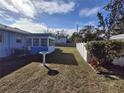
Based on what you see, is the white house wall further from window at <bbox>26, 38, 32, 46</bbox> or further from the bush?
the bush

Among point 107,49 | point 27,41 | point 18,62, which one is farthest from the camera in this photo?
point 27,41

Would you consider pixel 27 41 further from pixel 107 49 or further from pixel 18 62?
pixel 107 49

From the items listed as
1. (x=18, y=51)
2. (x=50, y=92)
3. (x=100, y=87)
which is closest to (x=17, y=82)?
(x=50, y=92)

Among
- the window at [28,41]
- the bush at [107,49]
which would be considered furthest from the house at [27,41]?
Result: the bush at [107,49]

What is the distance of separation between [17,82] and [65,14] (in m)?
22.2

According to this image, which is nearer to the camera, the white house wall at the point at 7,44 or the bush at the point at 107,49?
the bush at the point at 107,49

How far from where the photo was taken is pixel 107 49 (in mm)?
9828

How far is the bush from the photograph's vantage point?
9651 millimetres

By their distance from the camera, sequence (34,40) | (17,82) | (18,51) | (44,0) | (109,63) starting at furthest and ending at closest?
(34,40) → (18,51) → (44,0) → (109,63) → (17,82)

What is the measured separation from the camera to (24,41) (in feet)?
70.0

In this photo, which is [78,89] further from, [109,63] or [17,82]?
[109,63]

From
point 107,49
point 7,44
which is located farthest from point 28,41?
point 107,49

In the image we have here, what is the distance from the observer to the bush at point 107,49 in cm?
965

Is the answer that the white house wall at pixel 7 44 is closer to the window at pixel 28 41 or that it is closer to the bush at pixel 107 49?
the window at pixel 28 41
